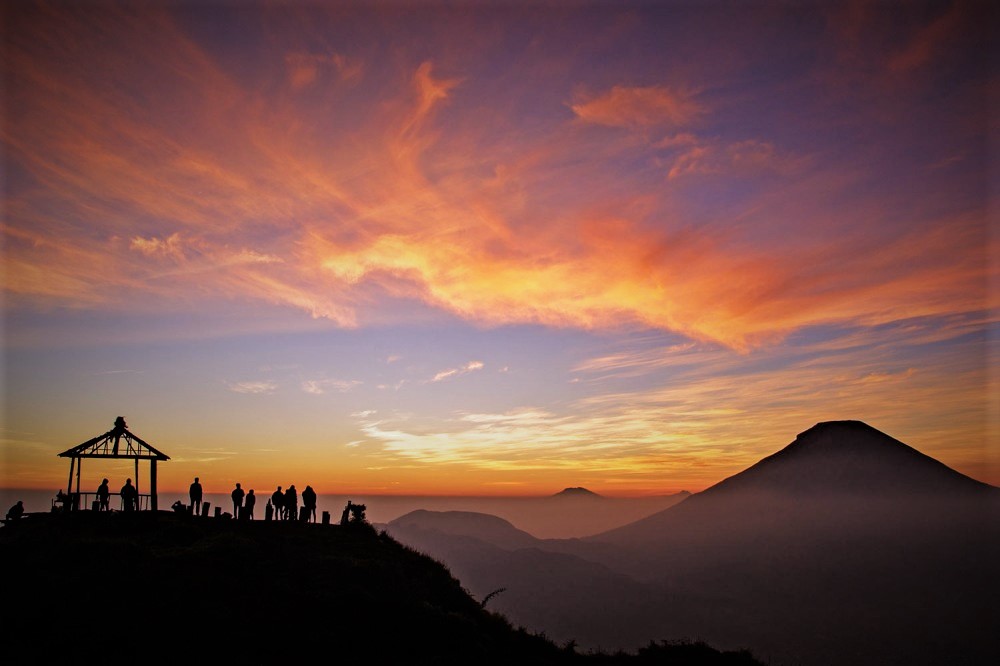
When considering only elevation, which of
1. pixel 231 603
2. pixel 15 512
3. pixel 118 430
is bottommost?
pixel 231 603

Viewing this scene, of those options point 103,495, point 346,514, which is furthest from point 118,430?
point 346,514

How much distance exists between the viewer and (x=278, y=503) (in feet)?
111

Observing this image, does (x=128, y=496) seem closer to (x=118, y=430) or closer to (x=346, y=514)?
(x=118, y=430)

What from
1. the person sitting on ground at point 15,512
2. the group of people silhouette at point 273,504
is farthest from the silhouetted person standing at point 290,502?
the person sitting on ground at point 15,512

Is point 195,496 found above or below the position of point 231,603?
above

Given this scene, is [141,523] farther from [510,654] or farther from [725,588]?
[725,588]

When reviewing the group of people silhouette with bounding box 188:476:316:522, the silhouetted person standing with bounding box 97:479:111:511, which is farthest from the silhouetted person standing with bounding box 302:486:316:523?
the silhouetted person standing with bounding box 97:479:111:511

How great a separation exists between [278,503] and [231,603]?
48.9 ft

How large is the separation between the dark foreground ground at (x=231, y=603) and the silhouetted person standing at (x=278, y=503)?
5534mm

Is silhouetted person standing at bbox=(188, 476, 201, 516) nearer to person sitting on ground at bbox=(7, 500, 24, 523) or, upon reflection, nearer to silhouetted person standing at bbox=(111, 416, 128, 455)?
silhouetted person standing at bbox=(111, 416, 128, 455)

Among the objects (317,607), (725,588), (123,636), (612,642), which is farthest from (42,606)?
(725,588)

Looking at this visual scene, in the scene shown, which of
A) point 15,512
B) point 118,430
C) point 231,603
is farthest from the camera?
point 118,430

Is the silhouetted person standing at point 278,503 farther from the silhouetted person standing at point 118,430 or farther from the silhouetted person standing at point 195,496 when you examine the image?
the silhouetted person standing at point 118,430

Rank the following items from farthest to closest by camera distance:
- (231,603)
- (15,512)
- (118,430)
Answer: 1. (118,430)
2. (15,512)
3. (231,603)
